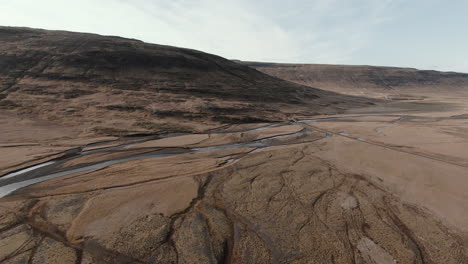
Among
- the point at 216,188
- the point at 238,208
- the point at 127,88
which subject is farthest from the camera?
the point at 127,88

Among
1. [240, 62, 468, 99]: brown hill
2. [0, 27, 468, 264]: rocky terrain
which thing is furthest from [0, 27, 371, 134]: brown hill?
[240, 62, 468, 99]: brown hill

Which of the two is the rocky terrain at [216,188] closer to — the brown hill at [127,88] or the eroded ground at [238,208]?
the eroded ground at [238,208]

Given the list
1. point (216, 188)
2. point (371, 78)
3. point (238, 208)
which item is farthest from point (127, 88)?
point (371, 78)

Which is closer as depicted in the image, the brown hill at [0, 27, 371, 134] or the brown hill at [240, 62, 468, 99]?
the brown hill at [0, 27, 371, 134]

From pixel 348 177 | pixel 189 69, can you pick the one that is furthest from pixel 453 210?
pixel 189 69

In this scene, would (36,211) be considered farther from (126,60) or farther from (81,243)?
(126,60)

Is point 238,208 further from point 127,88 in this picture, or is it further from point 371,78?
point 371,78

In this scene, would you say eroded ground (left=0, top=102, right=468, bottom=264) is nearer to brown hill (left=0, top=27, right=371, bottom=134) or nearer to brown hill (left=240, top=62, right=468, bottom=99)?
brown hill (left=0, top=27, right=371, bottom=134)

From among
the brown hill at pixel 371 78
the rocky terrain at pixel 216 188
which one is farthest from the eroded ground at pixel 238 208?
the brown hill at pixel 371 78
